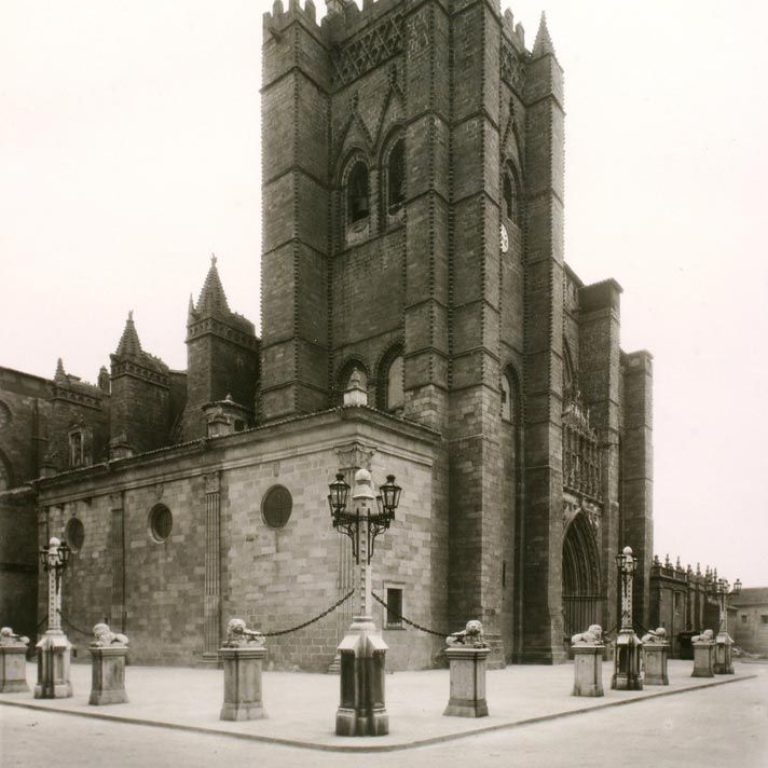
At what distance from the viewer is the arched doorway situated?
31.5 metres

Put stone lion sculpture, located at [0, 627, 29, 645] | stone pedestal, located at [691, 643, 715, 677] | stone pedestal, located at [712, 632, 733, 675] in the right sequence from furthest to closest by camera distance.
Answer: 1. stone pedestal, located at [712, 632, 733, 675]
2. stone pedestal, located at [691, 643, 715, 677]
3. stone lion sculpture, located at [0, 627, 29, 645]

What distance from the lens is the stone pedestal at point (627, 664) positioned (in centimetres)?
1647

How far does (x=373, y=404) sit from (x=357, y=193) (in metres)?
7.37

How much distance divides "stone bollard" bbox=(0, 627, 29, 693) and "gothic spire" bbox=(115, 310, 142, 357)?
1765 centimetres

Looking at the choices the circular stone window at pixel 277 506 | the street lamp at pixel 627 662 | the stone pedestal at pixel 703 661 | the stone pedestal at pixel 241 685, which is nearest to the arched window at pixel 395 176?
the circular stone window at pixel 277 506

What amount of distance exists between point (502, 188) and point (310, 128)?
6.58 meters

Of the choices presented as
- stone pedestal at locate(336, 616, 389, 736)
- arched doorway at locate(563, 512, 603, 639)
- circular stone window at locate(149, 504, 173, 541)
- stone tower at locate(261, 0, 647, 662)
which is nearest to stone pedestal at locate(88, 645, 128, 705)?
stone pedestal at locate(336, 616, 389, 736)

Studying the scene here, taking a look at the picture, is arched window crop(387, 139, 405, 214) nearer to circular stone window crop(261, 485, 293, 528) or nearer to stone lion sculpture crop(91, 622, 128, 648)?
circular stone window crop(261, 485, 293, 528)

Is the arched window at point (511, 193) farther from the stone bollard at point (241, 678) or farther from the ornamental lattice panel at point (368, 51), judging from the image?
the stone bollard at point (241, 678)

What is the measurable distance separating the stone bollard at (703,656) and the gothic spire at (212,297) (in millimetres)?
18403

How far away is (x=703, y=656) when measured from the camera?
21031 millimetres

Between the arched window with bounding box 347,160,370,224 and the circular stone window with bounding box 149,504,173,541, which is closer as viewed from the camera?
the circular stone window with bounding box 149,504,173,541

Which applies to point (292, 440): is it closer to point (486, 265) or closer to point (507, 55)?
point (486, 265)

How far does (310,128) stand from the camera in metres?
29.5
